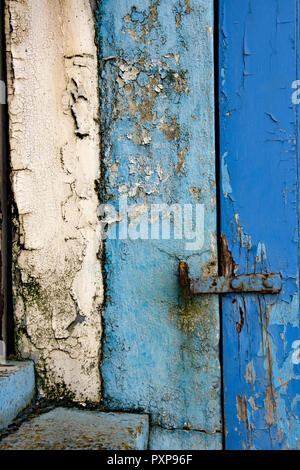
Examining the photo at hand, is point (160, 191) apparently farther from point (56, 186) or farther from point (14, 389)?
point (14, 389)

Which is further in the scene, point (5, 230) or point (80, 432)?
point (5, 230)

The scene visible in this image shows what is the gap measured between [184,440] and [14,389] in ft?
1.50

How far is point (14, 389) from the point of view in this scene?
3.39 feet

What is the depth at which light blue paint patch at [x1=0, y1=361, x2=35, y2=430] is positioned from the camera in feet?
3.24

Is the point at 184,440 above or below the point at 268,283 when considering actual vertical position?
below

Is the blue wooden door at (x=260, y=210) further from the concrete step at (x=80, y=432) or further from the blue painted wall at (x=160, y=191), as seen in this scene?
the concrete step at (x=80, y=432)

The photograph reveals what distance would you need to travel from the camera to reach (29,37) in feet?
3.73

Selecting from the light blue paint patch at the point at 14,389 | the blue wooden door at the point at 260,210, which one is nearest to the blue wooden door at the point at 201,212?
the blue wooden door at the point at 260,210

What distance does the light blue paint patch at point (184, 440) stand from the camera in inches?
43.0

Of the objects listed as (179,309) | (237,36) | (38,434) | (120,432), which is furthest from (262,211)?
(38,434)

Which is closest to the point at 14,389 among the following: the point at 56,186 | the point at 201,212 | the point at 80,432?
the point at 80,432

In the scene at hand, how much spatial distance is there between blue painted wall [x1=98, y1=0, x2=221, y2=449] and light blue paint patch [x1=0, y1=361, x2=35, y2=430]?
20cm

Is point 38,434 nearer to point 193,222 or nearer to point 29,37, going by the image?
point 193,222
